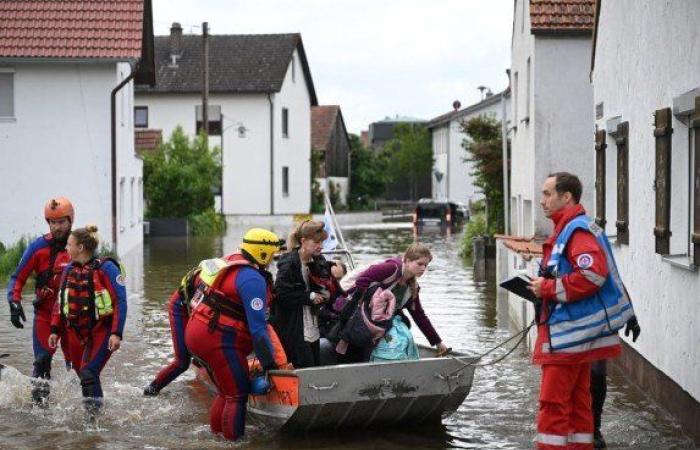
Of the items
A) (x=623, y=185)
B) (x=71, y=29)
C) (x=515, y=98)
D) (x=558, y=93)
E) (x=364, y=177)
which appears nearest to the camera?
(x=623, y=185)

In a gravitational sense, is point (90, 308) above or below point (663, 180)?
below

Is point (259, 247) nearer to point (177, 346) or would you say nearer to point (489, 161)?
point (177, 346)

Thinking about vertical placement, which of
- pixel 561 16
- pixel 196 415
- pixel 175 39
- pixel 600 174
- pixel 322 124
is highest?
pixel 175 39

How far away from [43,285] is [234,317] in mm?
2611

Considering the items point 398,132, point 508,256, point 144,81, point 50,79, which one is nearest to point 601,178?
point 508,256

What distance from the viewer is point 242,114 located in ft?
194

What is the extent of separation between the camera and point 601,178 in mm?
14688

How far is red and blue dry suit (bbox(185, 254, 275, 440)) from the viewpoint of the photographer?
886cm

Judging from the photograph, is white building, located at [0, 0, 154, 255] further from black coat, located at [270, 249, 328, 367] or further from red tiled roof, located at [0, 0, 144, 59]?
black coat, located at [270, 249, 328, 367]

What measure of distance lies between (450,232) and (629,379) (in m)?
36.6

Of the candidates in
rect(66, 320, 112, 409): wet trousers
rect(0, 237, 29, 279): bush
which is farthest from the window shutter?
rect(0, 237, 29, 279): bush

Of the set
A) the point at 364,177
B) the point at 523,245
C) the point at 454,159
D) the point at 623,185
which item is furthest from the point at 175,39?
the point at 623,185

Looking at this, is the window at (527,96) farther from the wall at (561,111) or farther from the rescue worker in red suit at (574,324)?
the rescue worker in red suit at (574,324)

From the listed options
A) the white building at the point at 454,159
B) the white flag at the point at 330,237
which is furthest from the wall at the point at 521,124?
the white building at the point at 454,159
